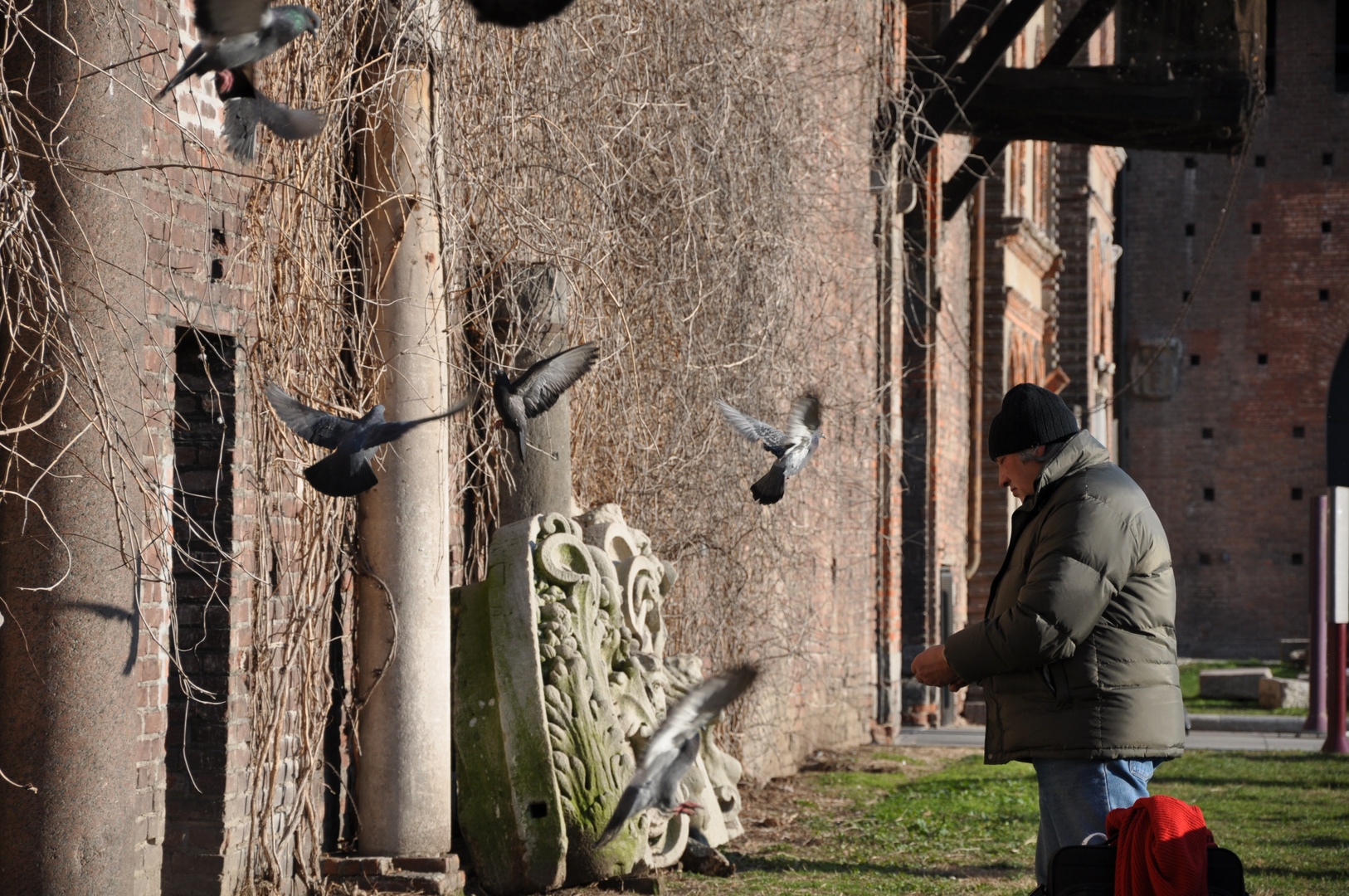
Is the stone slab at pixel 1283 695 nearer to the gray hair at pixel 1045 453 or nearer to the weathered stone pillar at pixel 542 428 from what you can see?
the weathered stone pillar at pixel 542 428

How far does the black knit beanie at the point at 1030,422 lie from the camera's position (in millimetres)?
3486

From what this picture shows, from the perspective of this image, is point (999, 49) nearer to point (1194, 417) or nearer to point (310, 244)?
point (310, 244)

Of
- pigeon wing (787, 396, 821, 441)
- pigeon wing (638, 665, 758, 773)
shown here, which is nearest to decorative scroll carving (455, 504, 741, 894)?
pigeon wing (787, 396, 821, 441)

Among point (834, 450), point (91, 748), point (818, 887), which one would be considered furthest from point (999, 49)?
point (91, 748)

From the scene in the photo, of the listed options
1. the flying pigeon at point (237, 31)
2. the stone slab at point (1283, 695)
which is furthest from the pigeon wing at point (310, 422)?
the stone slab at point (1283, 695)

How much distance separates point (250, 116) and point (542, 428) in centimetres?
214

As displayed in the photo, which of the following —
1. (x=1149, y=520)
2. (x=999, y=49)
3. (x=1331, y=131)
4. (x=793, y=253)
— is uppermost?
(x=1331, y=131)

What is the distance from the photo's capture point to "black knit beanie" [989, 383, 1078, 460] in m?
3.49

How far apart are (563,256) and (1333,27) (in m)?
27.1

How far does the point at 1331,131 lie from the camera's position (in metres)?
28.1

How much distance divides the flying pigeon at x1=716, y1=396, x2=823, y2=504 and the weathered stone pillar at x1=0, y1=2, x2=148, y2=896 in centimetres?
208

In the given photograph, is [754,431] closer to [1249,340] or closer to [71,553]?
[71,553]

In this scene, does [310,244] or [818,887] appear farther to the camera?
[818,887]

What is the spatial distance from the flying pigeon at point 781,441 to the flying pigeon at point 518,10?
2.30 meters
